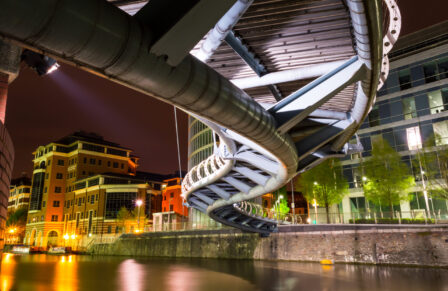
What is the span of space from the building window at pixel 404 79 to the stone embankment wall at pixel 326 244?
22.4 m

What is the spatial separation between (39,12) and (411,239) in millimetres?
A: 27448

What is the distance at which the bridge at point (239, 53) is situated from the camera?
17.1ft

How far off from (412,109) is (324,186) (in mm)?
13718

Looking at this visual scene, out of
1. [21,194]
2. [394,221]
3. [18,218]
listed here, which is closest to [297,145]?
[394,221]

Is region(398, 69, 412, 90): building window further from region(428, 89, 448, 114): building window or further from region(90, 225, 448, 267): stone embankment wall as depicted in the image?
region(90, 225, 448, 267): stone embankment wall

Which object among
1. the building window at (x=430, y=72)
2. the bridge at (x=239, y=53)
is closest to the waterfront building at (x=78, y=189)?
the building window at (x=430, y=72)

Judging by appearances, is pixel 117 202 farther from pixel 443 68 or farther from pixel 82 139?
pixel 443 68

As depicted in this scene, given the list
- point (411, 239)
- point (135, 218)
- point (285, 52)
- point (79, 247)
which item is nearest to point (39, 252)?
point (79, 247)

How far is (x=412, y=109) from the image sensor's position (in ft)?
137

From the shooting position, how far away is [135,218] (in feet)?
232

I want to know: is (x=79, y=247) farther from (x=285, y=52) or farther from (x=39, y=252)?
(x=285, y=52)

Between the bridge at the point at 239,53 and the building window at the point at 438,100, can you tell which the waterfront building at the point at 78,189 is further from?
the bridge at the point at 239,53

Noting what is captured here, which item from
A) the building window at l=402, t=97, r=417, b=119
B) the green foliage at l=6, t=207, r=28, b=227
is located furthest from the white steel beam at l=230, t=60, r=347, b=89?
the green foliage at l=6, t=207, r=28, b=227

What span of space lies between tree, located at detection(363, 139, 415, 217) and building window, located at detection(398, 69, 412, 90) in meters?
10.1
